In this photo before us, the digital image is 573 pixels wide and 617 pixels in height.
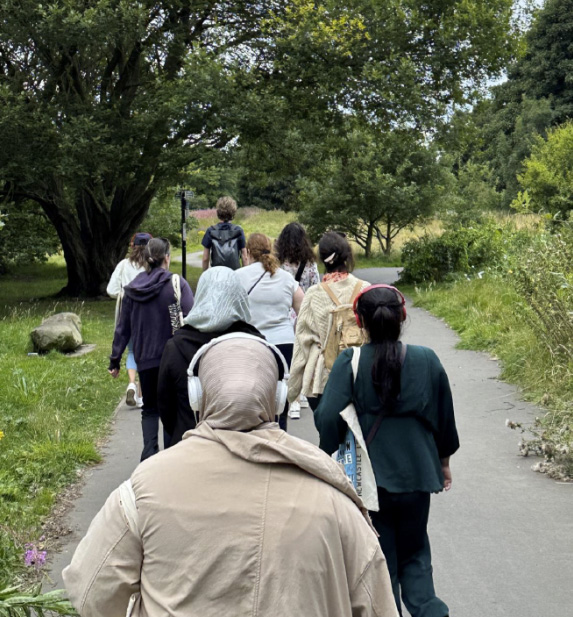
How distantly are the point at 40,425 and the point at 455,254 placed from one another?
13.9 meters

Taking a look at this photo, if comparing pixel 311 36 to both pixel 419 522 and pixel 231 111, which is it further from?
pixel 419 522

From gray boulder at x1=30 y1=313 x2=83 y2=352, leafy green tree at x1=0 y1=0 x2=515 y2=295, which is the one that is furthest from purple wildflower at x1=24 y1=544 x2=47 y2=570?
leafy green tree at x1=0 y1=0 x2=515 y2=295

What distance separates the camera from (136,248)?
7.95m

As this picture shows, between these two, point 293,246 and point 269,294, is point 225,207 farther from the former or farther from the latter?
point 269,294

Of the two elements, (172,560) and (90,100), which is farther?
(90,100)

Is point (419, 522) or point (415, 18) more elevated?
point (415, 18)

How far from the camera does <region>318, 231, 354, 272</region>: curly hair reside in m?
5.63

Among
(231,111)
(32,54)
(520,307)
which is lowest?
(520,307)

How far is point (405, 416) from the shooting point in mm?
3629

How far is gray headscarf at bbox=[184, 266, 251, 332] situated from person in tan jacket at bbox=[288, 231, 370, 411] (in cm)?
167

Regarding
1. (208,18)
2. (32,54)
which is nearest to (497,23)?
(208,18)

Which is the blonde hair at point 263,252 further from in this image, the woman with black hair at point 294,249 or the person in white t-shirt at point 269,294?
the woman with black hair at point 294,249

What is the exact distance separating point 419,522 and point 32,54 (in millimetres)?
18310

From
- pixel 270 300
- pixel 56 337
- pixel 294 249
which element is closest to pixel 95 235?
pixel 56 337
